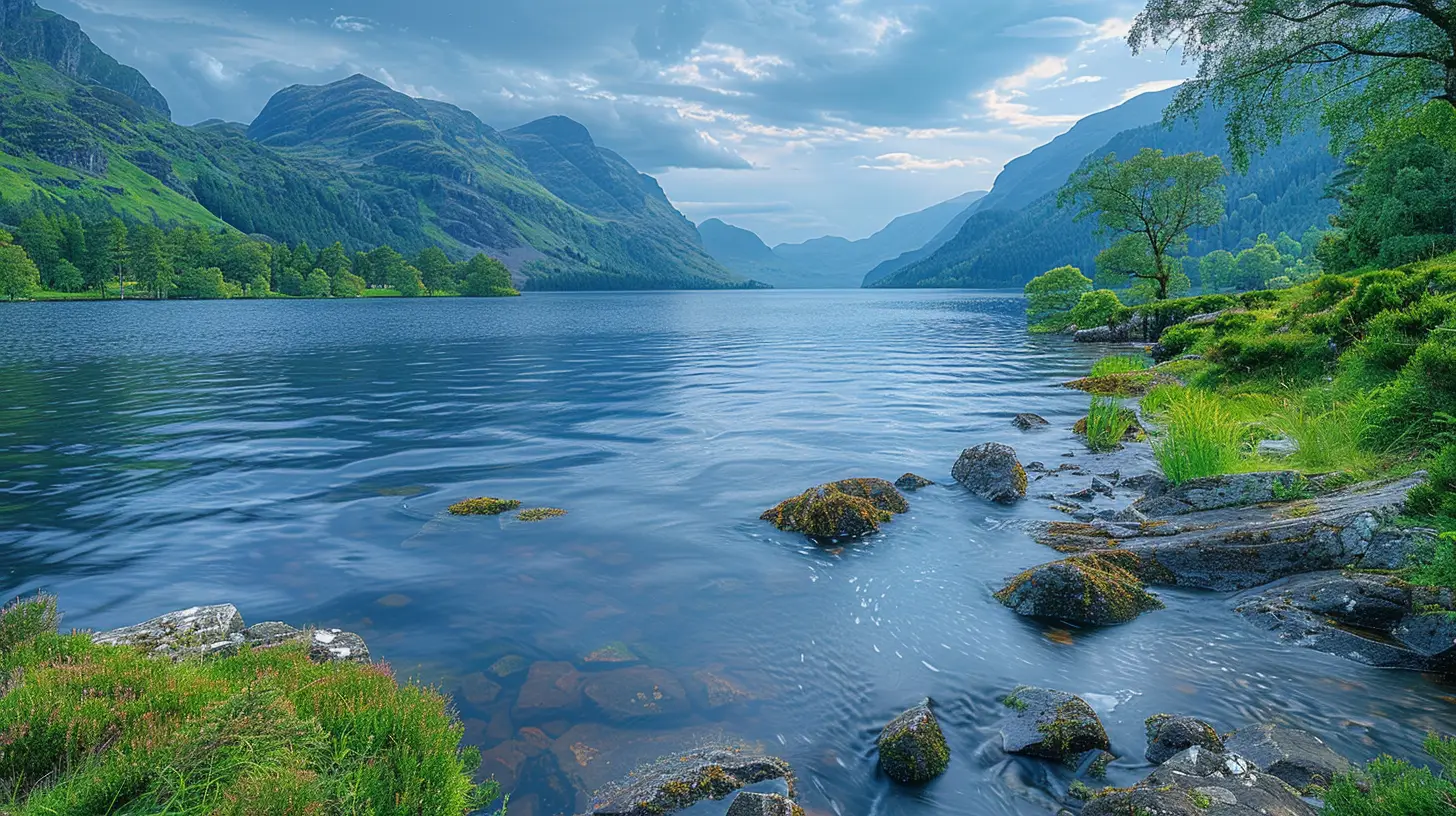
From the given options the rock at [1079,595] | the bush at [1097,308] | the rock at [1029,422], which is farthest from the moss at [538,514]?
the bush at [1097,308]

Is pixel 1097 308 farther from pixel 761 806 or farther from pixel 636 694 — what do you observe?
pixel 761 806

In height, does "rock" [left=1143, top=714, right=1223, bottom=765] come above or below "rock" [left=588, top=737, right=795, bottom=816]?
above

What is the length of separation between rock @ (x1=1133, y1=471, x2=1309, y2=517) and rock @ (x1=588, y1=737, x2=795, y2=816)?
11.5m

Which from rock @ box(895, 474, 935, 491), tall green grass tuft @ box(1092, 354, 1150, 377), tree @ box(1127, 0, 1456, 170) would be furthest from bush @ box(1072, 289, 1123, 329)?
rock @ box(895, 474, 935, 491)

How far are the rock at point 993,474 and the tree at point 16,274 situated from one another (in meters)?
200

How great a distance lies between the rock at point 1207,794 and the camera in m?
5.69

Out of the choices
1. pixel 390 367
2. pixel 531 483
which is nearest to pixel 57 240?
pixel 390 367

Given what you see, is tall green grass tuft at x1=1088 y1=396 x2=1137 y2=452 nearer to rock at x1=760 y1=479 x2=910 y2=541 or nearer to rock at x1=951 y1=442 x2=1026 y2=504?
→ rock at x1=951 y1=442 x2=1026 y2=504

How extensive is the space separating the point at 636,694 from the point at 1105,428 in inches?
762

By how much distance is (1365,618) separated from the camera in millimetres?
9828

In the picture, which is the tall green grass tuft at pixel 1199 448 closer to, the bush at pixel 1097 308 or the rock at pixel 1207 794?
the rock at pixel 1207 794

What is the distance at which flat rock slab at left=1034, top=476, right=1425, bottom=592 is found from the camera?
1102 cm

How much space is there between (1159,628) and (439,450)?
22.2 metres

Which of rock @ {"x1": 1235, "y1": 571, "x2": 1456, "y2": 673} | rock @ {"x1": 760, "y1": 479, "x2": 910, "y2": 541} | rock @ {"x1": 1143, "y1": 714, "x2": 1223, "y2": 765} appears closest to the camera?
rock @ {"x1": 1143, "y1": 714, "x2": 1223, "y2": 765}
